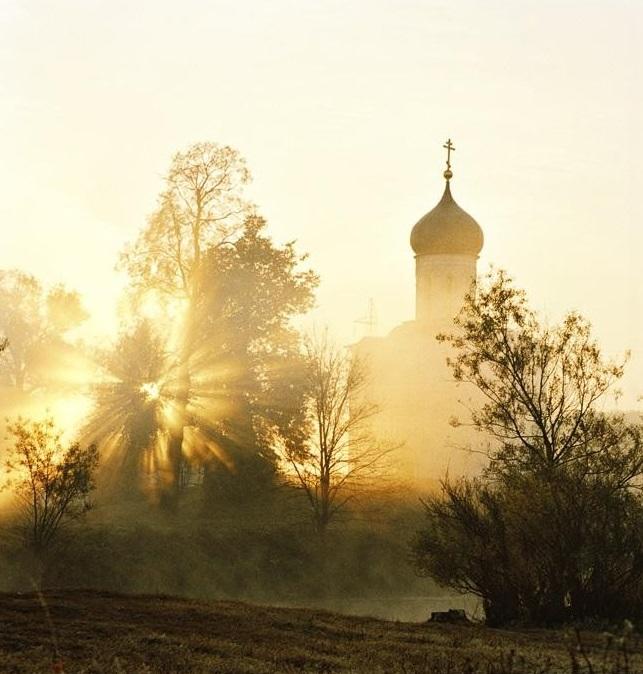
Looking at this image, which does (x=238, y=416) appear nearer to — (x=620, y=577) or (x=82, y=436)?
(x=82, y=436)

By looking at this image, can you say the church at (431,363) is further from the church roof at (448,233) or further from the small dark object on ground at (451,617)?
the small dark object on ground at (451,617)

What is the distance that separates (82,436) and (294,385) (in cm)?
879

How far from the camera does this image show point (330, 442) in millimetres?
38656

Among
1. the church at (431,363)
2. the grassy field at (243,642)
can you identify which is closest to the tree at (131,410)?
the church at (431,363)

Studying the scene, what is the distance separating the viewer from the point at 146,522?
35375mm

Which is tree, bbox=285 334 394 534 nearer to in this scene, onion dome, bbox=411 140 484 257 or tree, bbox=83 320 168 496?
tree, bbox=83 320 168 496

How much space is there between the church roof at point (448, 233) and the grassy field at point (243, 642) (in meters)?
31.1

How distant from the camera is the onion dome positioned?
4991 cm

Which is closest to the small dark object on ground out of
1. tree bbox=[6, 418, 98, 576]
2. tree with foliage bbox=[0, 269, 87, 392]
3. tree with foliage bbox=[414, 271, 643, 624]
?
tree with foliage bbox=[414, 271, 643, 624]

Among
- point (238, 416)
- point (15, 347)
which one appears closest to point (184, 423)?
point (238, 416)

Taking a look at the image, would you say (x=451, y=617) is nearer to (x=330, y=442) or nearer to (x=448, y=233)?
(x=330, y=442)

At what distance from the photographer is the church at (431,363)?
160ft

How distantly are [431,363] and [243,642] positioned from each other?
35052 millimetres

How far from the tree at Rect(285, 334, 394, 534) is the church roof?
37.8ft
